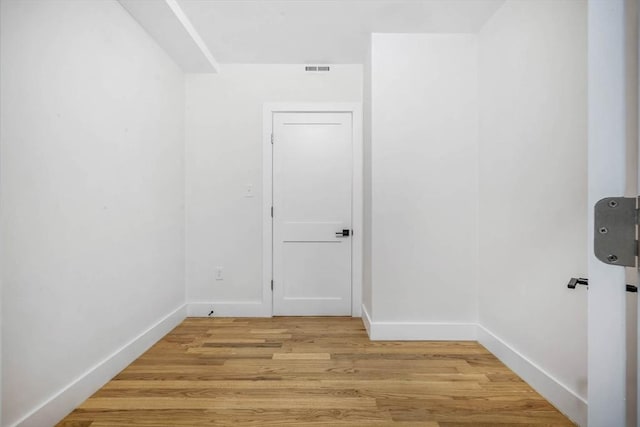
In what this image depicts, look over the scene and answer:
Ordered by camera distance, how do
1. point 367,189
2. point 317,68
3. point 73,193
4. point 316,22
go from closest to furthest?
point 73,193 < point 316,22 < point 367,189 < point 317,68

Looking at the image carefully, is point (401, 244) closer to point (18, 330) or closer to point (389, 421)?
point (389, 421)

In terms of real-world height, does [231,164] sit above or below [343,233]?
above

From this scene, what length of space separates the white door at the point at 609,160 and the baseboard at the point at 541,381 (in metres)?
1.42

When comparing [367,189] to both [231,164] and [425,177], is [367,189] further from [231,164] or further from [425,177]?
[231,164]

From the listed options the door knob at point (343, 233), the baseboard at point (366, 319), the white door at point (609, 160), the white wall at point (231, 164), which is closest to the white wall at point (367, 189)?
the baseboard at point (366, 319)

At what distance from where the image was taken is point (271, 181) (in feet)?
11.1

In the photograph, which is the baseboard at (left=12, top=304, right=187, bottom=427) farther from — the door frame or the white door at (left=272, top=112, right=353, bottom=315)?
the white door at (left=272, top=112, right=353, bottom=315)

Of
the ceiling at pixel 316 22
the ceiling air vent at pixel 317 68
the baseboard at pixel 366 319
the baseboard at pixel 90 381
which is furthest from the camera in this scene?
the ceiling air vent at pixel 317 68

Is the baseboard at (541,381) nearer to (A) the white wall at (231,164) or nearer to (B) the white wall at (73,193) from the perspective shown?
(A) the white wall at (231,164)

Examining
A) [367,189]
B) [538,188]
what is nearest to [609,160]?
[538,188]

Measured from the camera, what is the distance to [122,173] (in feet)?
7.55

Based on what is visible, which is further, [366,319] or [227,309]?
[227,309]

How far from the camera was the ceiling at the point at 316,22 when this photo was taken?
7.98ft

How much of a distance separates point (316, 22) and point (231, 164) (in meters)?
1.52
